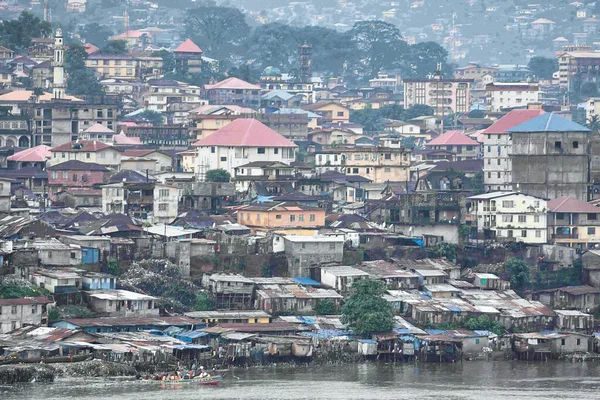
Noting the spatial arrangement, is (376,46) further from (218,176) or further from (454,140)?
(218,176)

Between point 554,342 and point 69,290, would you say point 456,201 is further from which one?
point 69,290

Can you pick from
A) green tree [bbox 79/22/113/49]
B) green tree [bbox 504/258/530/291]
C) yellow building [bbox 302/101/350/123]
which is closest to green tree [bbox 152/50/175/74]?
yellow building [bbox 302/101/350/123]

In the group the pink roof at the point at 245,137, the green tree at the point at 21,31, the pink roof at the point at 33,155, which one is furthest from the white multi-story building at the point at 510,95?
the pink roof at the point at 33,155

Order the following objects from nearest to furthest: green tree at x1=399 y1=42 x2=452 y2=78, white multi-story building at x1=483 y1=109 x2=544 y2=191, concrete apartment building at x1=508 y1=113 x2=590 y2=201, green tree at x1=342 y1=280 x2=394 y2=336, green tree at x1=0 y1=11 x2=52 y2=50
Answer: green tree at x1=342 y1=280 x2=394 y2=336
concrete apartment building at x1=508 y1=113 x2=590 y2=201
white multi-story building at x1=483 y1=109 x2=544 y2=191
green tree at x1=0 y1=11 x2=52 y2=50
green tree at x1=399 y1=42 x2=452 y2=78

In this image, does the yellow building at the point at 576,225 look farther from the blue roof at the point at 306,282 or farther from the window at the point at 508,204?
the blue roof at the point at 306,282

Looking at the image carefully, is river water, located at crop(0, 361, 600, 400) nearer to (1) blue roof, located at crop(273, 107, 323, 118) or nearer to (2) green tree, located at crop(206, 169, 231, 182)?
(2) green tree, located at crop(206, 169, 231, 182)
